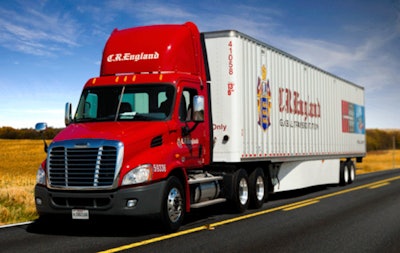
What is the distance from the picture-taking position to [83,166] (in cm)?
894

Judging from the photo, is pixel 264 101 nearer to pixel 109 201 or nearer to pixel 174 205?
pixel 174 205

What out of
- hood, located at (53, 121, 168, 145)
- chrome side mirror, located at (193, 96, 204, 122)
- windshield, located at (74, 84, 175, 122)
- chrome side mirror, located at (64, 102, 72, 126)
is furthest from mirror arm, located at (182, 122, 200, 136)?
chrome side mirror, located at (64, 102, 72, 126)

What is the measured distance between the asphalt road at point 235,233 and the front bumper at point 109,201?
343 mm

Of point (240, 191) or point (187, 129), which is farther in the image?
point (240, 191)

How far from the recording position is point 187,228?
9945 millimetres

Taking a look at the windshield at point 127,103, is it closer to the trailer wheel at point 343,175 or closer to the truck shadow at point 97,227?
the truck shadow at point 97,227

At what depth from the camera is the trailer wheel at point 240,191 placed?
486 inches

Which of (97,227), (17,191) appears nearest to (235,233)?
(97,227)

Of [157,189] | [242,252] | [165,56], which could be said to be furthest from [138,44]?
[242,252]

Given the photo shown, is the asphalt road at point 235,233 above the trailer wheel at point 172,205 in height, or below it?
below

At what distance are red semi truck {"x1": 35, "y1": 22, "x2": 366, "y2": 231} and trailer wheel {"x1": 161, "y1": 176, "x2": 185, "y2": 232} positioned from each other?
25 mm

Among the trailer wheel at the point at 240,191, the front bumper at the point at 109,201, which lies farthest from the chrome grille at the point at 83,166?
the trailer wheel at the point at 240,191

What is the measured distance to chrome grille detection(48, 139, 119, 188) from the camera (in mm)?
8805

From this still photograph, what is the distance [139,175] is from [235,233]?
1.90 meters
